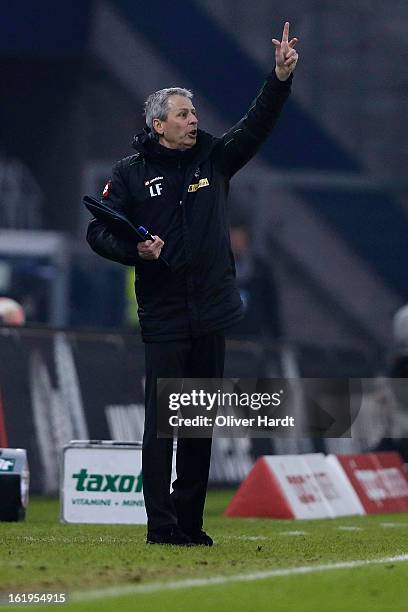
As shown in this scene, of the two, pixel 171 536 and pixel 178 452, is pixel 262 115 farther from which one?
pixel 171 536

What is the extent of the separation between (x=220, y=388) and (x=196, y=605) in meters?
2.65

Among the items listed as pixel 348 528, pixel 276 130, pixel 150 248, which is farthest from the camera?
pixel 276 130

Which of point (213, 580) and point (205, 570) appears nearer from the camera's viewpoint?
point (213, 580)

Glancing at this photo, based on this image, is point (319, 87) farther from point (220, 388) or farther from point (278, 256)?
point (220, 388)

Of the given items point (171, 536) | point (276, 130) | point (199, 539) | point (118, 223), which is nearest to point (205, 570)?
point (171, 536)

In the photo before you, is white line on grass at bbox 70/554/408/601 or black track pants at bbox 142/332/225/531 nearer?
white line on grass at bbox 70/554/408/601

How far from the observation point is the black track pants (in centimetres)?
778

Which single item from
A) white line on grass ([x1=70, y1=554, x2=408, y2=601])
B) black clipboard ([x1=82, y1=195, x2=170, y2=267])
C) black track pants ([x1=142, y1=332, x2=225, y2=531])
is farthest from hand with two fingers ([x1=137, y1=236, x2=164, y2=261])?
white line on grass ([x1=70, y1=554, x2=408, y2=601])

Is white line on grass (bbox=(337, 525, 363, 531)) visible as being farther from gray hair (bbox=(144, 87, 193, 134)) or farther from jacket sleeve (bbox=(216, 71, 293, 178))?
gray hair (bbox=(144, 87, 193, 134))

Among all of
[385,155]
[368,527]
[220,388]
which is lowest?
[368,527]

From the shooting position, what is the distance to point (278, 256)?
91.2 ft

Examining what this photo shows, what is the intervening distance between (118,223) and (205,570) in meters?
1.85

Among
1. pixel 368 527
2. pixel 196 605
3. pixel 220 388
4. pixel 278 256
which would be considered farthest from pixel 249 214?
pixel 196 605

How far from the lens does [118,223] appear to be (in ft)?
25.2
